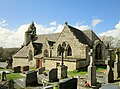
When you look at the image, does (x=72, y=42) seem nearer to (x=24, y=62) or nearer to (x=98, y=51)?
(x=98, y=51)

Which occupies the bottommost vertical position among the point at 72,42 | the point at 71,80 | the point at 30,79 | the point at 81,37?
the point at 30,79

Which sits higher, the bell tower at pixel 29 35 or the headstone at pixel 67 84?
the bell tower at pixel 29 35

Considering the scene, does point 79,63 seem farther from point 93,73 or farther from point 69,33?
point 93,73

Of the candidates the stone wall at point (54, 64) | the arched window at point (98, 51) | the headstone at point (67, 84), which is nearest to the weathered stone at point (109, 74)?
the headstone at point (67, 84)

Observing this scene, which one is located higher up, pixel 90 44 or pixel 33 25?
pixel 33 25

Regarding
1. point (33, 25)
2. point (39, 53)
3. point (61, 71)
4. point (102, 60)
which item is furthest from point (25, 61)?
point (61, 71)

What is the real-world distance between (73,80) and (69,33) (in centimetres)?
1838

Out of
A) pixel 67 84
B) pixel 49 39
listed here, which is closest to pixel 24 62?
pixel 49 39

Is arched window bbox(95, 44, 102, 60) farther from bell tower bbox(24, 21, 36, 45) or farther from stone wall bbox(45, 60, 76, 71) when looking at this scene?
bell tower bbox(24, 21, 36, 45)

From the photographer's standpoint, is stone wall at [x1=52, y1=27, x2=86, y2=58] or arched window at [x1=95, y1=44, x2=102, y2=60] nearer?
stone wall at [x1=52, y1=27, x2=86, y2=58]

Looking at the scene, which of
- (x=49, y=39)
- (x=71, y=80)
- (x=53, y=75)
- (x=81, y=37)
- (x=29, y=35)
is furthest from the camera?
(x=29, y=35)

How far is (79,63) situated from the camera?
29.1m

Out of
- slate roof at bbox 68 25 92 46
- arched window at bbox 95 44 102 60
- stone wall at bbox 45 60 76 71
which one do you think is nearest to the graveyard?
stone wall at bbox 45 60 76 71

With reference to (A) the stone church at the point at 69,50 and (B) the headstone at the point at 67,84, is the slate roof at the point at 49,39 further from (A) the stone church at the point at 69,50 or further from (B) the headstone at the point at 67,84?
(B) the headstone at the point at 67,84
